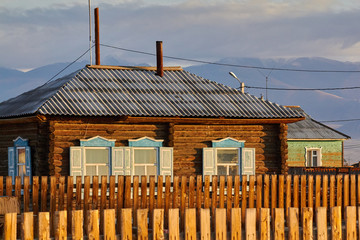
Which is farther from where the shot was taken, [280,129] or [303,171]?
[303,171]

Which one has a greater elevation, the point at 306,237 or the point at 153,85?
the point at 153,85

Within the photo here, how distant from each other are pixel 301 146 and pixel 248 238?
39.4 metres

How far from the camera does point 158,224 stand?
7867 mm

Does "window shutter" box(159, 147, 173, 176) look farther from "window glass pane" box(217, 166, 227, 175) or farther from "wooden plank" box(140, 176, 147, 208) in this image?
"wooden plank" box(140, 176, 147, 208)

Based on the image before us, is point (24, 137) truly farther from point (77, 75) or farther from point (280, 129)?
point (280, 129)

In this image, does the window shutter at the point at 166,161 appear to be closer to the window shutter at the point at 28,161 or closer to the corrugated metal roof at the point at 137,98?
the corrugated metal roof at the point at 137,98

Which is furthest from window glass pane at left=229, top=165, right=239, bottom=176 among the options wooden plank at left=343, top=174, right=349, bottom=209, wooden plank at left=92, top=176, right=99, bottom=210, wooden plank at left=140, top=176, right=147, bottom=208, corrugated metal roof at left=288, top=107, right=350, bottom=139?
corrugated metal roof at left=288, top=107, right=350, bottom=139

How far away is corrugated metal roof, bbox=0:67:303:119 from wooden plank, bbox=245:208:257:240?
12.4 meters

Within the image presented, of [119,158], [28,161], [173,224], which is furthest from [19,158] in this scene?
[173,224]

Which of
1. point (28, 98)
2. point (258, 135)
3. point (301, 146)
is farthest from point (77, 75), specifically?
point (301, 146)

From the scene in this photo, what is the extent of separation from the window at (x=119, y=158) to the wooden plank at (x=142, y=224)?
1235cm

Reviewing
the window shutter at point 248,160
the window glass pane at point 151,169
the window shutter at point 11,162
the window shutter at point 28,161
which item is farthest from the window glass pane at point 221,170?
the window shutter at point 11,162

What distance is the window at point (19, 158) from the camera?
21219 mm

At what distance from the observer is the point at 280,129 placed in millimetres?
22453
